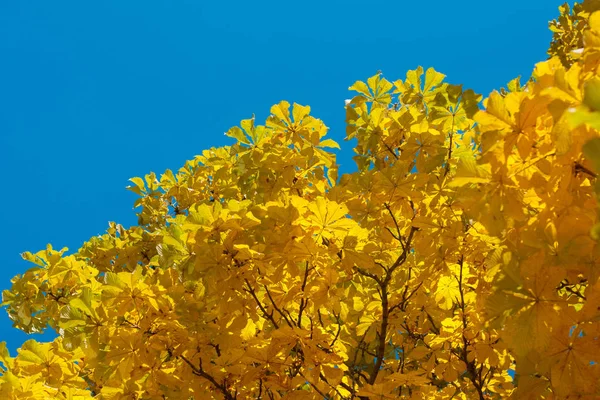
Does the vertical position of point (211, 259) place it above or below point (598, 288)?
above

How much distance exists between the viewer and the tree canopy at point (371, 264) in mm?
1553

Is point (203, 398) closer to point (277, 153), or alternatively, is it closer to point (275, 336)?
point (275, 336)

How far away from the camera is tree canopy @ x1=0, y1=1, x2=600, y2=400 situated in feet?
5.09

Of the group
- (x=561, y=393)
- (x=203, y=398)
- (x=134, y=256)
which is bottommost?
(x=561, y=393)

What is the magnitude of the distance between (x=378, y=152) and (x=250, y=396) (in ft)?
5.56

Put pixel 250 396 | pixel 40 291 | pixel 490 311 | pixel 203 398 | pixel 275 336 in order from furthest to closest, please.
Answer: pixel 40 291
pixel 250 396
pixel 203 398
pixel 275 336
pixel 490 311

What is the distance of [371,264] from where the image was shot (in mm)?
2447

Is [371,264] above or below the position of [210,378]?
above

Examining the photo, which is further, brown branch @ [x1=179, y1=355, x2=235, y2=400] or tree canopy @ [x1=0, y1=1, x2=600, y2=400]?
brown branch @ [x1=179, y1=355, x2=235, y2=400]

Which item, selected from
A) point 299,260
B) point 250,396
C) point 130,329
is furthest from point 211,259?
point 250,396

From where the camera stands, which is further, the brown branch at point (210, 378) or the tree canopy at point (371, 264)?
the brown branch at point (210, 378)

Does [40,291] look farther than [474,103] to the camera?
Yes

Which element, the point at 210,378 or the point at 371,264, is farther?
the point at 210,378

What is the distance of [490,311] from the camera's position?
1.57 m
